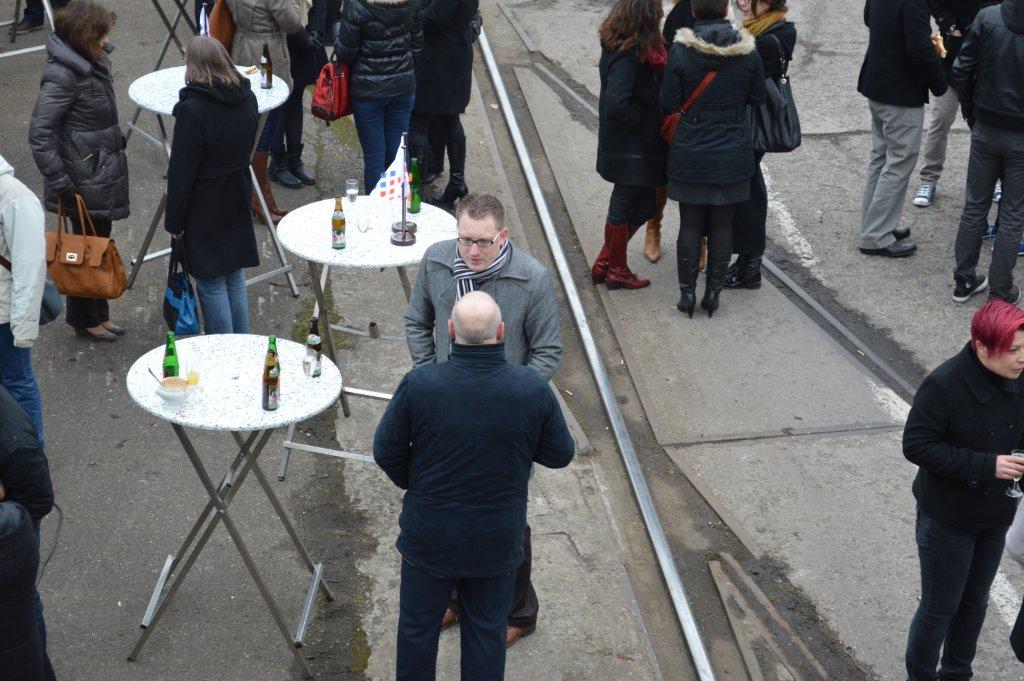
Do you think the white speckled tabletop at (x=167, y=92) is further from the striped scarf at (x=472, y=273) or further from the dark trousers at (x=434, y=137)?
the striped scarf at (x=472, y=273)

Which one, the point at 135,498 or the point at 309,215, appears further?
the point at 309,215

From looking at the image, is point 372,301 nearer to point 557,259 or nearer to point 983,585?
point 557,259

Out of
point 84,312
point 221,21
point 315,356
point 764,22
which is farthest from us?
point 221,21

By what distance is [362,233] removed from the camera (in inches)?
240

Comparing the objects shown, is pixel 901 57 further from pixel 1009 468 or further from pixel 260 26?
pixel 1009 468

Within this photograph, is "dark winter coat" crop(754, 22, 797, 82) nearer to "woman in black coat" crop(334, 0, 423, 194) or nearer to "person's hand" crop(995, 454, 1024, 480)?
"woman in black coat" crop(334, 0, 423, 194)

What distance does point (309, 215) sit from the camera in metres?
6.26

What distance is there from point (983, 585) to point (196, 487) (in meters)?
3.69

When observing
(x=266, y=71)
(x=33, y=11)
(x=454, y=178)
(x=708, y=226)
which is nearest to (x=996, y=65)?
(x=708, y=226)

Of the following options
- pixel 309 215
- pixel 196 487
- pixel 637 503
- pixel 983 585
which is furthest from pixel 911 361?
pixel 196 487

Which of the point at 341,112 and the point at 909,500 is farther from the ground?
the point at 341,112

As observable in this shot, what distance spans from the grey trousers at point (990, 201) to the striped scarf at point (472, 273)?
14.3 feet

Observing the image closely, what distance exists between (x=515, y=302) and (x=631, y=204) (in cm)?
334

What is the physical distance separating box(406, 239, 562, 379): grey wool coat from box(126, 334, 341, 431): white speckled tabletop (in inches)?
18.1
